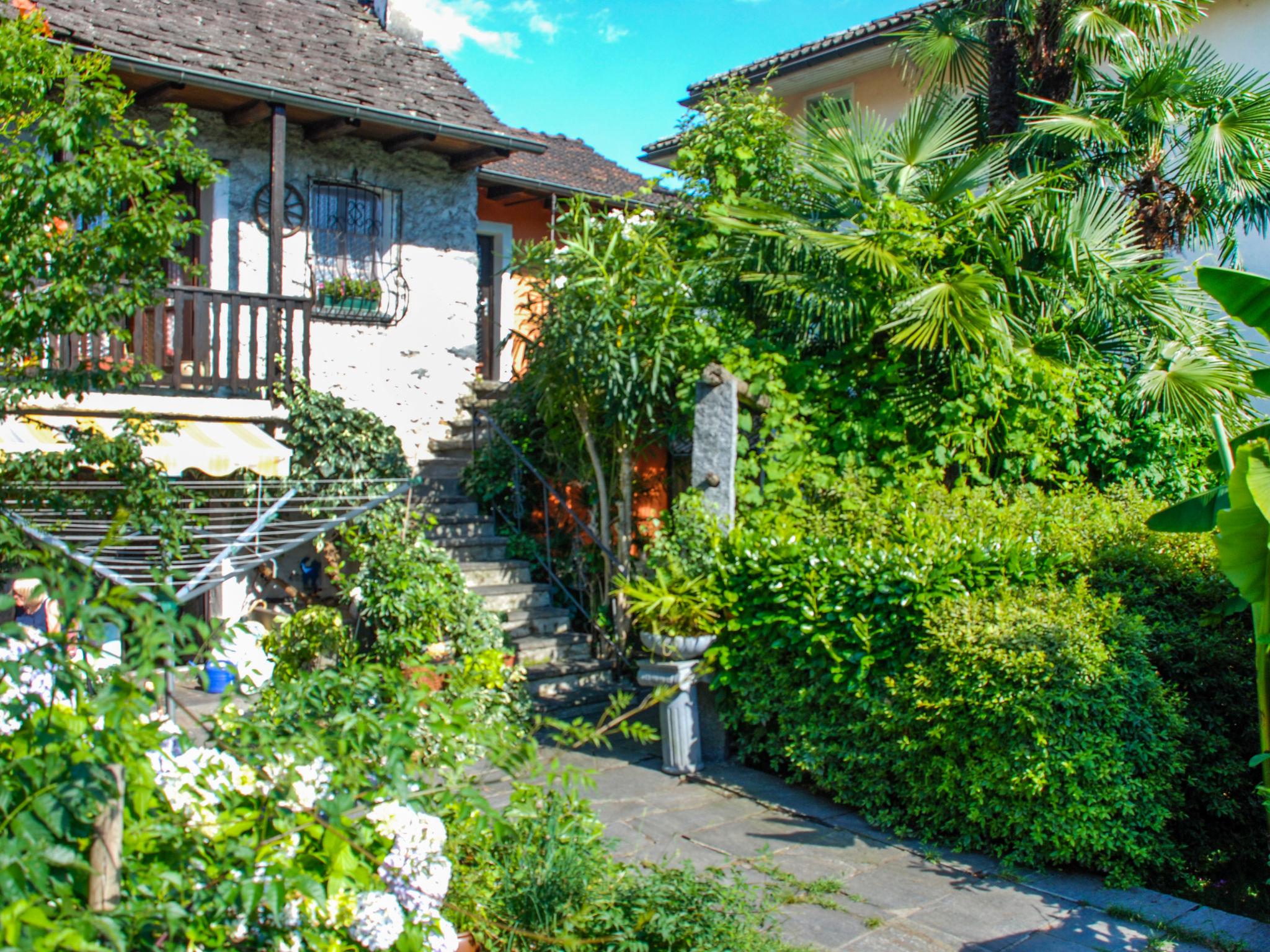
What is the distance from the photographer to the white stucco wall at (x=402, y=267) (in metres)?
10.3

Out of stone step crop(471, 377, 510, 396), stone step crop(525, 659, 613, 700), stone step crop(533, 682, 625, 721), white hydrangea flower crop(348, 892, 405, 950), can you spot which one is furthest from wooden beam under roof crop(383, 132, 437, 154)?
white hydrangea flower crop(348, 892, 405, 950)

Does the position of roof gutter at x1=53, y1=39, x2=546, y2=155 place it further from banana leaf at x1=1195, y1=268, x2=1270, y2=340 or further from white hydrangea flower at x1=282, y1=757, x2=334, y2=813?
banana leaf at x1=1195, y1=268, x2=1270, y2=340

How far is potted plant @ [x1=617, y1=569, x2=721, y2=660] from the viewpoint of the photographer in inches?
251

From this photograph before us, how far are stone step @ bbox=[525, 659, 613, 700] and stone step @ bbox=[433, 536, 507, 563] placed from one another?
150cm

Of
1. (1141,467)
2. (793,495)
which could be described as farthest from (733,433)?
(1141,467)

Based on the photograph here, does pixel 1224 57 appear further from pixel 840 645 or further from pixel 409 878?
pixel 409 878

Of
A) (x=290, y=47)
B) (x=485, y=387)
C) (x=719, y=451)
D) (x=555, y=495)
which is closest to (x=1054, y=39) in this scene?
(x=719, y=451)

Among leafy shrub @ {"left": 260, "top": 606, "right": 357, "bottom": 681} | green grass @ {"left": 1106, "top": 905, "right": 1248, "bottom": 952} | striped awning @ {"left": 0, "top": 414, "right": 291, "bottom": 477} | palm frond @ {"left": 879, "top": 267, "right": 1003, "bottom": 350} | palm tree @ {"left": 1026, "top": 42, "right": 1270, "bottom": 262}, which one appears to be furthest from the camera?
palm tree @ {"left": 1026, "top": 42, "right": 1270, "bottom": 262}

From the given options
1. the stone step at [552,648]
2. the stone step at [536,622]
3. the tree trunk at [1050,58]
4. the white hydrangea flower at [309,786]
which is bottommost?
the stone step at [552,648]

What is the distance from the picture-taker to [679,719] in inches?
253

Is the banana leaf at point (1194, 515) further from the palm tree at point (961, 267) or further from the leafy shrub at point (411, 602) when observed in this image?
the leafy shrub at point (411, 602)

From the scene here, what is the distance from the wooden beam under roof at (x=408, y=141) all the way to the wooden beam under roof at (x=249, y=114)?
131 centimetres

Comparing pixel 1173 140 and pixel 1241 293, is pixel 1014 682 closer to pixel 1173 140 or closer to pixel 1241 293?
pixel 1241 293

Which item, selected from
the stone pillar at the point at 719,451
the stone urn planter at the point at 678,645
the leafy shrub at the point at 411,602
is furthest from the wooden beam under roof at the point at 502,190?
the stone urn planter at the point at 678,645
